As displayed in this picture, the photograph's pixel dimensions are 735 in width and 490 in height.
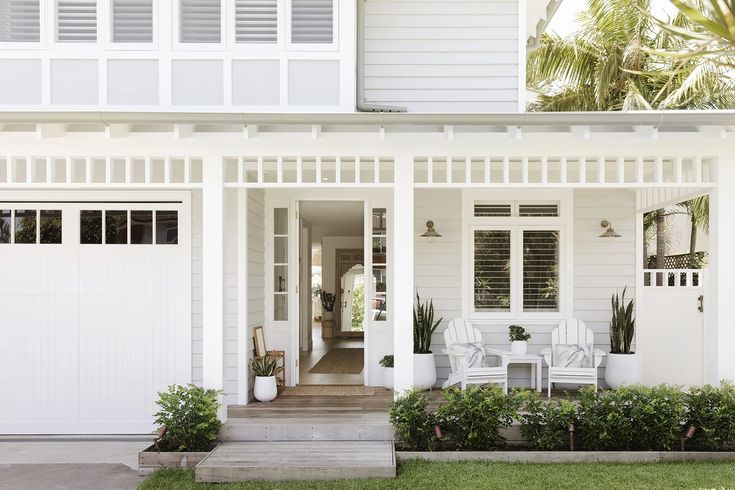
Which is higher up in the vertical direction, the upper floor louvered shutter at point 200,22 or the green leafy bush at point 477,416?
the upper floor louvered shutter at point 200,22

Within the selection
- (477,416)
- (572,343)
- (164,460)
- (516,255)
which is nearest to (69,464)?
(164,460)

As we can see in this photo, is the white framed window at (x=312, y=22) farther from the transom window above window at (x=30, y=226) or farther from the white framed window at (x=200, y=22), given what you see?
the transom window above window at (x=30, y=226)

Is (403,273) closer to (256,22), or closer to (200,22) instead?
(256,22)

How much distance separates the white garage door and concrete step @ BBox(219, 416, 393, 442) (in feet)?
4.01

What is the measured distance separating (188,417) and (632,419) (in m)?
3.72

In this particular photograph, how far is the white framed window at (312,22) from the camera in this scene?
6.36 metres

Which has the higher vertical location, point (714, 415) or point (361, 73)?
point (361, 73)

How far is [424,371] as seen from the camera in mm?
7066

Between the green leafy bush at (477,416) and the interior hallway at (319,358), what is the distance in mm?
2423

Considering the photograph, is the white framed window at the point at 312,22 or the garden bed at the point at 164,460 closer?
the garden bed at the point at 164,460

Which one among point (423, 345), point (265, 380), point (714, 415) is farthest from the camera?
point (423, 345)

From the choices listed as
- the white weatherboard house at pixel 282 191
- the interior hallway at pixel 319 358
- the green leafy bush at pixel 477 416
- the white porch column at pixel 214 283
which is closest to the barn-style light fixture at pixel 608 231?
the white weatherboard house at pixel 282 191

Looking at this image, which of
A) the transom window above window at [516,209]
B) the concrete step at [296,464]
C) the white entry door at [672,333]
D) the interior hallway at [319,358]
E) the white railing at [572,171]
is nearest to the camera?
the concrete step at [296,464]

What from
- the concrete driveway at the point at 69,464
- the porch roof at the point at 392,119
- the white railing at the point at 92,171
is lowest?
the concrete driveway at the point at 69,464
